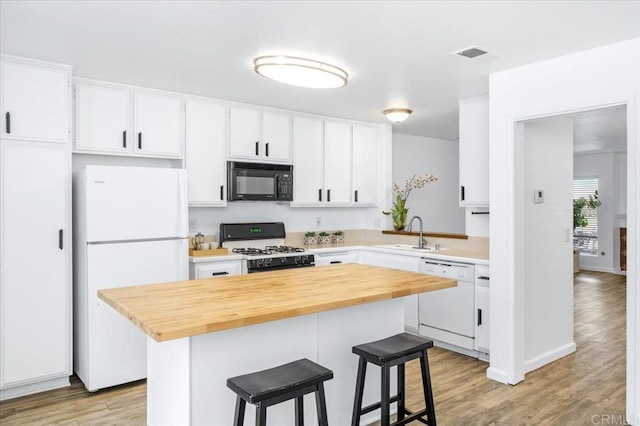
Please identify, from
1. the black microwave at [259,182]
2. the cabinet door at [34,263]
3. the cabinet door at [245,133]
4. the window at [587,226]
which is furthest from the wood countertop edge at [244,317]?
the window at [587,226]

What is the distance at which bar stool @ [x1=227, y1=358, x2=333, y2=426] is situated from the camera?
177 centimetres

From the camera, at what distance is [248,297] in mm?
2154

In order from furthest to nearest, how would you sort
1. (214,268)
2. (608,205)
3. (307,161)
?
(608,205) < (307,161) < (214,268)

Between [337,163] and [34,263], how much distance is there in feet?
10.7

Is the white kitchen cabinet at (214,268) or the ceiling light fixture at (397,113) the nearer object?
the white kitchen cabinet at (214,268)

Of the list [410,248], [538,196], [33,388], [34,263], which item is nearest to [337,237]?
[410,248]

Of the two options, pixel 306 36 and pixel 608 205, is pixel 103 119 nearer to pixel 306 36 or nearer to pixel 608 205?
pixel 306 36

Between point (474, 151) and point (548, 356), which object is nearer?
point (548, 356)

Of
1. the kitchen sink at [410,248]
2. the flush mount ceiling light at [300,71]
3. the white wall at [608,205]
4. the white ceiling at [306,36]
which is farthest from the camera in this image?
the white wall at [608,205]

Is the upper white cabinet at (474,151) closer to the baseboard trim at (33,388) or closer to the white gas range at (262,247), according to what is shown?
the white gas range at (262,247)

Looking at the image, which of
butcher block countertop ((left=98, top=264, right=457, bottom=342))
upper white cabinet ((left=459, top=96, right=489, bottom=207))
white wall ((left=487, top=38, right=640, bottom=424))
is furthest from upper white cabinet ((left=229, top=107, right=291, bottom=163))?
white wall ((left=487, top=38, right=640, bottom=424))

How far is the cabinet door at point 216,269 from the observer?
397cm

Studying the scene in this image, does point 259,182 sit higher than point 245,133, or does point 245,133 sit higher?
point 245,133

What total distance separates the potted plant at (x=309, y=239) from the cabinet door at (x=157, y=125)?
6.04 feet
